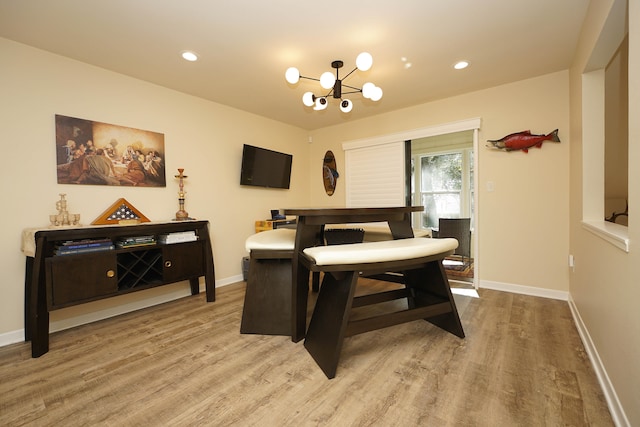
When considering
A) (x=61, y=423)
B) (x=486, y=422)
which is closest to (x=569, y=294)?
(x=486, y=422)

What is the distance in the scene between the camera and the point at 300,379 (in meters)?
1.49

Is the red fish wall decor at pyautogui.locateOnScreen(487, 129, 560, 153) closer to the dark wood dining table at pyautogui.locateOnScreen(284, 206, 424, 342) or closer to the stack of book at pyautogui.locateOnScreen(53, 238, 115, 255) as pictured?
the dark wood dining table at pyautogui.locateOnScreen(284, 206, 424, 342)

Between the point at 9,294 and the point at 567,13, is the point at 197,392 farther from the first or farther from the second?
the point at 567,13

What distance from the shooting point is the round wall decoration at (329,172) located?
14.5ft

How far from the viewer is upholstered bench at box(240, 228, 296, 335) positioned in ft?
6.63

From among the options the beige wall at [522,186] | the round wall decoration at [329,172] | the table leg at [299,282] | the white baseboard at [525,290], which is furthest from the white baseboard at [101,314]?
the beige wall at [522,186]

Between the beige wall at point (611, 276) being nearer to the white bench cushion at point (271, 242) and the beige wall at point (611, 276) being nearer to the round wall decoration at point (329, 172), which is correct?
the white bench cushion at point (271, 242)

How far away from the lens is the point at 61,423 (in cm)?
122

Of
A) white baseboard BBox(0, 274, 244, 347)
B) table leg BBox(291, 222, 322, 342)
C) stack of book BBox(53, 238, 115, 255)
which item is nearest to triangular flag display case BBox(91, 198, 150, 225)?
stack of book BBox(53, 238, 115, 255)

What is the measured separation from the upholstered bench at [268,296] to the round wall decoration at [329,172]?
2477 millimetres

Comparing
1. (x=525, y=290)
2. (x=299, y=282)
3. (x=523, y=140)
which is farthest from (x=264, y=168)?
(x=525, y=290)

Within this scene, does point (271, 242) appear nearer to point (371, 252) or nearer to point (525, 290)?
point (371, 252)

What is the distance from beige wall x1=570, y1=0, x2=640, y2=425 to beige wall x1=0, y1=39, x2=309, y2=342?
10.8 feet

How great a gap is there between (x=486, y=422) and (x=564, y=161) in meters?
2.63
